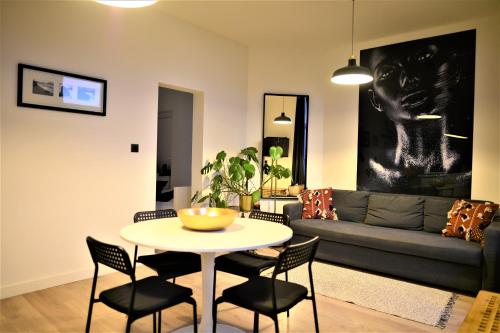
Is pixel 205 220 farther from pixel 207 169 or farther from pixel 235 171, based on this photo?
pixel 207 169

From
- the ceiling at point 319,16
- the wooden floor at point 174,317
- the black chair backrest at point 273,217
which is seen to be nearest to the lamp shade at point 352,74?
the ceiling at point 319,16

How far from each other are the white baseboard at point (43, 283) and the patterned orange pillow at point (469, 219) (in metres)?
3.54

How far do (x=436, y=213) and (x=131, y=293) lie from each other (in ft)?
10.9

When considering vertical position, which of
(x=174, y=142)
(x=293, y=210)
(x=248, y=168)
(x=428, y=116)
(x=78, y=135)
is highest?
(x=428, y=116)

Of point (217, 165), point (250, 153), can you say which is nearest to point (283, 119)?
point (250, 153)

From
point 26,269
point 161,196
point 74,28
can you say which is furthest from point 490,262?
point 161,196

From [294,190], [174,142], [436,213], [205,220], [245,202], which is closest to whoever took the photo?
[205,220]

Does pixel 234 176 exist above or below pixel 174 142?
below

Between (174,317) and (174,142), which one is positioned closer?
(174,317)

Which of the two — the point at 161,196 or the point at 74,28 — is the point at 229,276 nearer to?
the point at 74,28

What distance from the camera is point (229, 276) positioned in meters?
3.59

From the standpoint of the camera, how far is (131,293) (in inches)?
76.6

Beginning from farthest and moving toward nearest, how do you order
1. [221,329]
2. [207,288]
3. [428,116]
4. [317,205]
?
[317,205] → [428,116] → [221,329] → [207,288]

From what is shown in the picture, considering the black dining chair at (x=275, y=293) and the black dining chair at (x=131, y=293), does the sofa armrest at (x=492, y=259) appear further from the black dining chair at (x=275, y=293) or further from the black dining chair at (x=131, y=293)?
the black dining chair at (x=131, y=293)
